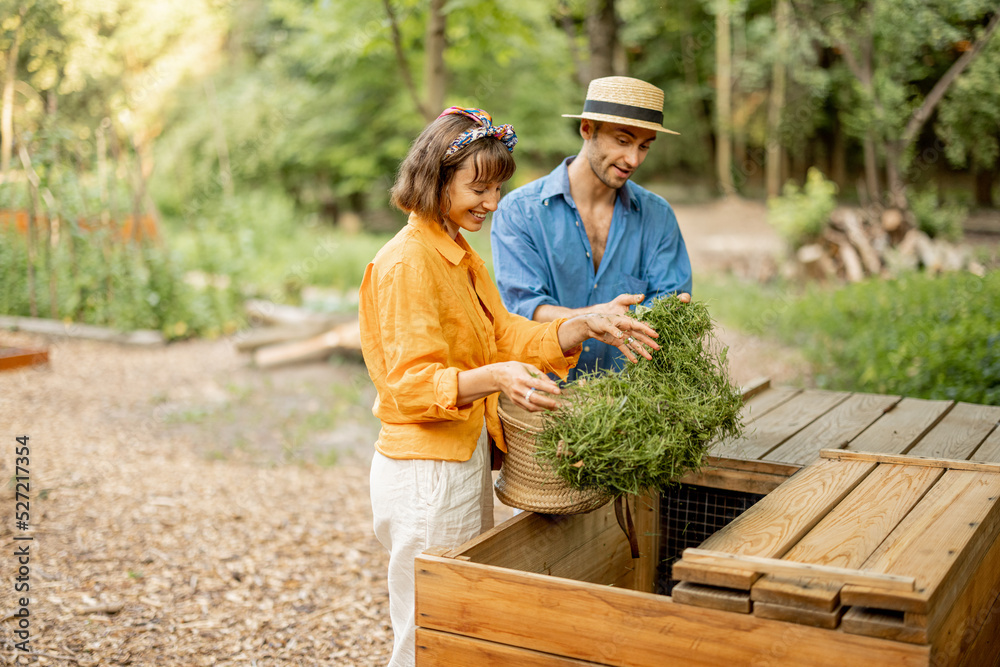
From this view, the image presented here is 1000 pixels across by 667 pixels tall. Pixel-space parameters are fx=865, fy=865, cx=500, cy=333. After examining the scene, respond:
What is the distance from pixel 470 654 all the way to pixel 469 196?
3.83ft

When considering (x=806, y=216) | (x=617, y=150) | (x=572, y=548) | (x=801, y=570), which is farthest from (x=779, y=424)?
(x=806, y=216)

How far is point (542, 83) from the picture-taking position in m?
15.4

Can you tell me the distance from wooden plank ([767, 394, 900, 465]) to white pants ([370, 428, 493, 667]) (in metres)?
1.15

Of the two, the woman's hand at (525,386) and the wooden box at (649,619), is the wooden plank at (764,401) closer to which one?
the wooden box at (649,619)

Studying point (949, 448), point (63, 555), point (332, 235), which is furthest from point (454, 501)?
point (332, 235)

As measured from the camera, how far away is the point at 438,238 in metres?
2.33

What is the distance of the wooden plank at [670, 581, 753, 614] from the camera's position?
1.84 meters

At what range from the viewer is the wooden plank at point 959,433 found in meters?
2.99

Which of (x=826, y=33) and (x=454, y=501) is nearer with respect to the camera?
(x=454, y=501)

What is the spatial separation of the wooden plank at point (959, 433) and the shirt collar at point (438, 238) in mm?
1779

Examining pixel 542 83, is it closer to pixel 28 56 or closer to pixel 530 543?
pixel 28 56

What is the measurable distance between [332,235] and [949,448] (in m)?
13.1

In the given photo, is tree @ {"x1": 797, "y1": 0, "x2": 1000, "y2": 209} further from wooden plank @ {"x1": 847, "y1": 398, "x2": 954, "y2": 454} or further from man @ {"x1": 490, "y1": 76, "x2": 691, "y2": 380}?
man @ {"x1": 490, "y1": 76, "x2": 691, "y2": 380}

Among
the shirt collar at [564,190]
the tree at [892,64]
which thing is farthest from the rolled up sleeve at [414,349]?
the tree at [892,64]
